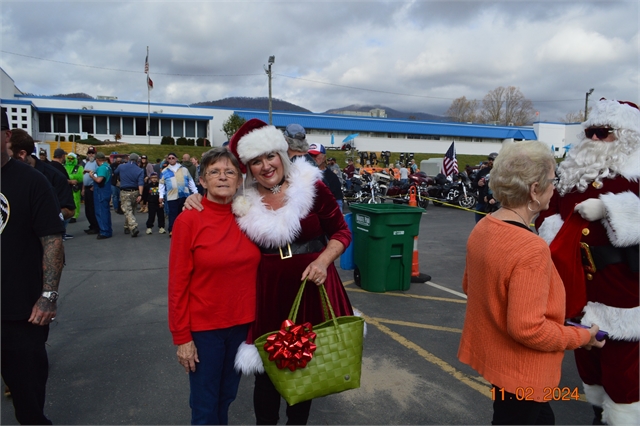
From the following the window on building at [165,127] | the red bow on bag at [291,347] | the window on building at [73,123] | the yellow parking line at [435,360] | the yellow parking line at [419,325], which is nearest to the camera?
the red bow on bag at [291,347]

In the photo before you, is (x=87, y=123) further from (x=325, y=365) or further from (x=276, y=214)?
(x=325, y=365)

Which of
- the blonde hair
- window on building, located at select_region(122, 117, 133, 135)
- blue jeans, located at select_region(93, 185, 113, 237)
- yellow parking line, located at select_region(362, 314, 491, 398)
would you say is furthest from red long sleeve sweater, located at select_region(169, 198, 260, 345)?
window on building, located at select_region(122, 117, 133, 135)

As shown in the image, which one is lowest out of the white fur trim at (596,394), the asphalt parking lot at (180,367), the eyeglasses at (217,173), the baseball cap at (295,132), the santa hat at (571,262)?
the asphalt parking lot at (180,367)

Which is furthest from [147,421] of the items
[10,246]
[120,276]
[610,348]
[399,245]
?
[120,276]

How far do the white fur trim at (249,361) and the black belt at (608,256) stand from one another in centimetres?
188

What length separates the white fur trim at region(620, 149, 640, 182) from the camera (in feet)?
7.98

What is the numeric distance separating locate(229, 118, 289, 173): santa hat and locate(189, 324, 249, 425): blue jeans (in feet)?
3.06

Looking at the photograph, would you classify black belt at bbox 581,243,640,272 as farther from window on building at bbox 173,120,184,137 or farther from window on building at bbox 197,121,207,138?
window on building at bbox 197,121,207,138

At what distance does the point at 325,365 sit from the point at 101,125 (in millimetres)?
50264

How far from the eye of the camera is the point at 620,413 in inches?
95.0

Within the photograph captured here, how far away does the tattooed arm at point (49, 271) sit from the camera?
2443mm

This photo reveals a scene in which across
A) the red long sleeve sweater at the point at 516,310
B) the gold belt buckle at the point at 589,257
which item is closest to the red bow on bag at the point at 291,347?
the red long sleeve sweater at the point at 516,310

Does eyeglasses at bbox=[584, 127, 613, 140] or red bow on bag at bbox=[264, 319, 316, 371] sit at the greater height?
eyeglasses at bbox=[584, 127, 613, 140]

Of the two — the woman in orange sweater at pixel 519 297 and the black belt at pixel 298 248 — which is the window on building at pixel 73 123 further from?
the woman in orange sweater at pixel 519 297
